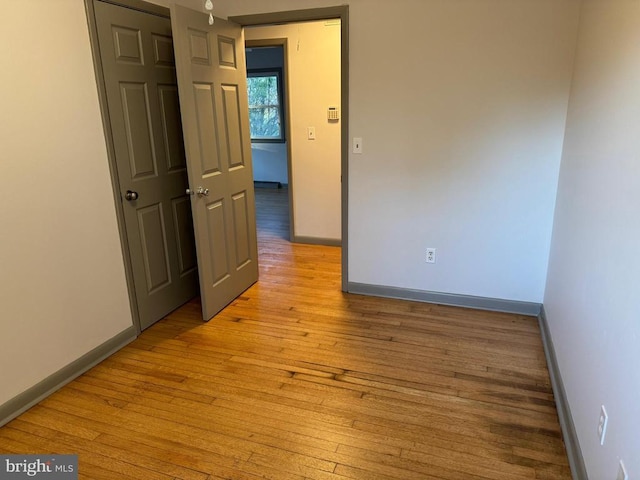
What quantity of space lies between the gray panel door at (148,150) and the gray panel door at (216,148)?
31 cm

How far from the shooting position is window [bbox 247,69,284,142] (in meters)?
7.70

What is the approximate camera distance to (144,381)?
242 centimetres

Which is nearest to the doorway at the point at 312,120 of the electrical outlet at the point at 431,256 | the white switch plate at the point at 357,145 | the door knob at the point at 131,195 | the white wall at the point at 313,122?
the white wall at the point at 313,122

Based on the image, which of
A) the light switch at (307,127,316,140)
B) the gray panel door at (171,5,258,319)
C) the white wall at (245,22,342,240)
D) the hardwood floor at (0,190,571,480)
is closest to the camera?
the hardwood floor at (0,190,571,480)

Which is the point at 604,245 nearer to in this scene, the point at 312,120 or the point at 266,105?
the point at 312,120

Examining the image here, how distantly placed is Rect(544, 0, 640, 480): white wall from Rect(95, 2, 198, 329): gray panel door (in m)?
2.50

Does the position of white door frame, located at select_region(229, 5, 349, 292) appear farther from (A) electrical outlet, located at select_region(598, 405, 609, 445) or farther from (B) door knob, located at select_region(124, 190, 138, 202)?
(A) electrical outlet, located at select_region(598, 405, 609, 445)

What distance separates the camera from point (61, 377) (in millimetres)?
2371

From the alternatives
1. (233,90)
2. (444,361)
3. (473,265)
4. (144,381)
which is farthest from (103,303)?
(473,265)

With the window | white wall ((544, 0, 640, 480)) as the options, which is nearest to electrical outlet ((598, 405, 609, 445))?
white wall ((544, 0, 640, 480))

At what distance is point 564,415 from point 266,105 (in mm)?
7034

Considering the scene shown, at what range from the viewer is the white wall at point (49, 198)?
2.02 metres

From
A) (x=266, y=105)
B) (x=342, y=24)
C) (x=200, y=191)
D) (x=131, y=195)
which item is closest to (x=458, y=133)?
(x=342, y=24)

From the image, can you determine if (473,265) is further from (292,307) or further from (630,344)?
(630,344)
